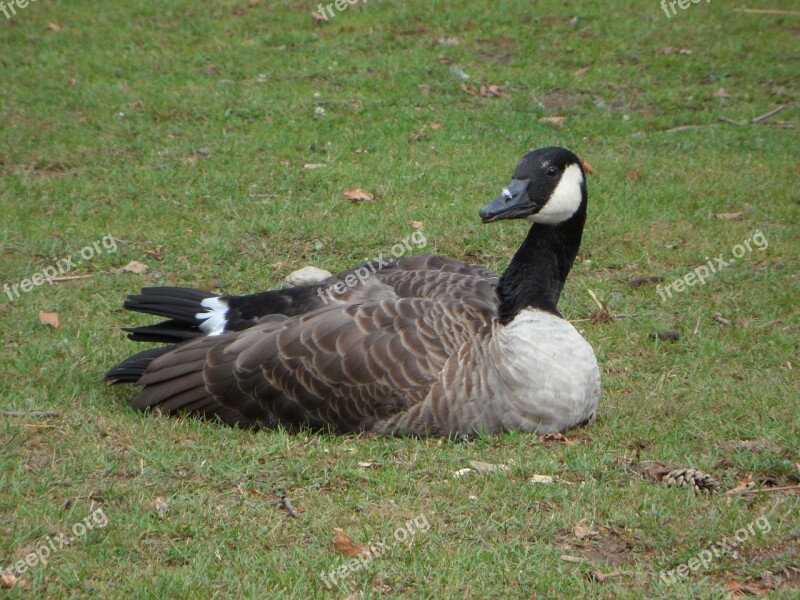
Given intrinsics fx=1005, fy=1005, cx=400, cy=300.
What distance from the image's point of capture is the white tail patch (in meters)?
6.37

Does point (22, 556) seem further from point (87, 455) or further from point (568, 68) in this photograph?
point (568, 68)

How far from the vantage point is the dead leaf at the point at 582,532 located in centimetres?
462

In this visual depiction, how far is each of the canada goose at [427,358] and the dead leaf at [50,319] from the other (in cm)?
135

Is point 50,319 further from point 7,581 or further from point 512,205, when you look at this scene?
point 512,205

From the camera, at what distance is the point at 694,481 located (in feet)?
16.5

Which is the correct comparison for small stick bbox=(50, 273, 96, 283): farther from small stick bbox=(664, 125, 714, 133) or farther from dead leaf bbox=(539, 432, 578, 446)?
small stick bbox=(664, 125, 714, 133)

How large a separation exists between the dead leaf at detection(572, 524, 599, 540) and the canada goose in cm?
103

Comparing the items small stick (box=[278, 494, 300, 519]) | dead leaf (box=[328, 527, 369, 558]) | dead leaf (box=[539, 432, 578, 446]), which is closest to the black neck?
dead leaf (box=[539, 432, 578, 446])

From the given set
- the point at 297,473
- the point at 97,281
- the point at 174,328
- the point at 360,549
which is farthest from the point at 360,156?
the point at 360,549

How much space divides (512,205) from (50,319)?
3557 millimetres

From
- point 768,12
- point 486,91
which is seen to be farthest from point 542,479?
point 768,12

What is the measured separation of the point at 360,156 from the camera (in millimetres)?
10445

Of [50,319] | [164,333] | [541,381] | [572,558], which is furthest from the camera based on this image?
[50,319]

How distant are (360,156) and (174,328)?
4374mm
